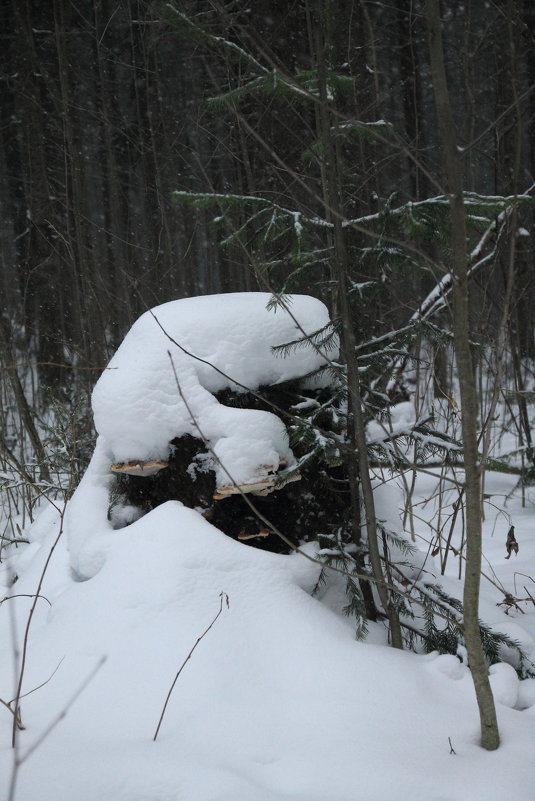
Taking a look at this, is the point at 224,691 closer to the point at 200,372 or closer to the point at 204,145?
the point at 200,372

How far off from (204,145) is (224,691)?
18.6 meters

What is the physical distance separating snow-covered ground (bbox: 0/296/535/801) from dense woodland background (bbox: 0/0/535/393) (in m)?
1.02

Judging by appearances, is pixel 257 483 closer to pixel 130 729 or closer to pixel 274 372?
pixel 274 372

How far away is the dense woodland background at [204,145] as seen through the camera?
3248mm

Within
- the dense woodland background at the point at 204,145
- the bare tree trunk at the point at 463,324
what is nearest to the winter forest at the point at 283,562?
the bare tree trunk at the point at 463,324

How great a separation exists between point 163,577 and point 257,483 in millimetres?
563

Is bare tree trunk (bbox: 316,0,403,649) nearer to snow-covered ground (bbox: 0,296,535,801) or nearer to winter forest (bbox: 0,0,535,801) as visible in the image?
winter forest (bbox: 0,0,535,801)

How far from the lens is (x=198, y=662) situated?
231 centimetres

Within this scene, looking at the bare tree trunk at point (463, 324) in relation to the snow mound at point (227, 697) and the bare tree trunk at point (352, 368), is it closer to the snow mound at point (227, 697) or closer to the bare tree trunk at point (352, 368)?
the snow mound at point (227, 697)

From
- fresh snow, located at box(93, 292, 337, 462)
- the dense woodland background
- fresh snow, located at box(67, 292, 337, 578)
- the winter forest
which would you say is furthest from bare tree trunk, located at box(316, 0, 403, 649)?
fresh snow, located at box(93, 292, 337, 462)

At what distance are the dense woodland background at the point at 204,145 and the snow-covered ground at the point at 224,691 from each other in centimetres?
102

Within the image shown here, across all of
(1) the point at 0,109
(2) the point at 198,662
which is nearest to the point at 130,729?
(2) the point at 198,662

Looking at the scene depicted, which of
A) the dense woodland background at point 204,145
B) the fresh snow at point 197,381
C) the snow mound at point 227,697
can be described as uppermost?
the dense woodland background at point 204,145

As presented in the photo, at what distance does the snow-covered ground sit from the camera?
1.87m
